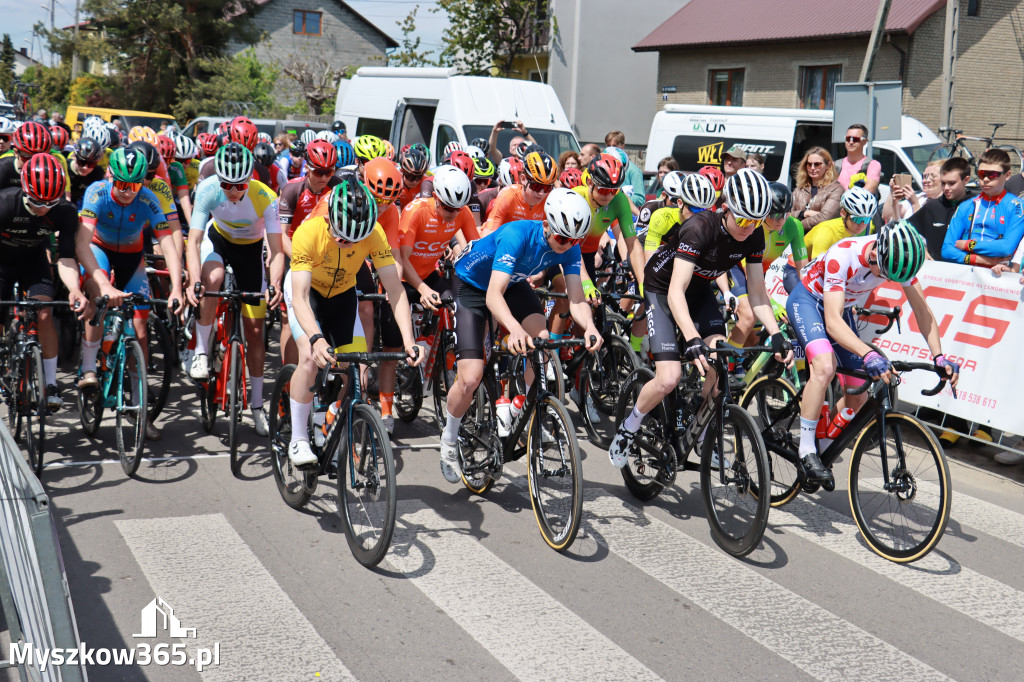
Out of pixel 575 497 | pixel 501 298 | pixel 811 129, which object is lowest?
pixel 575 497

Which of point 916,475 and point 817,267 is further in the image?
point 817,267

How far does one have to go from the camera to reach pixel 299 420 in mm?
5727

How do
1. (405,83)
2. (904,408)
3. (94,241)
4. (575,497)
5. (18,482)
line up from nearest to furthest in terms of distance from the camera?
(18,482), (575,497), (94,241), (904,408), (405,83)

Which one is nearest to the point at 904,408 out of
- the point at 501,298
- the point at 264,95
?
the point at 501,298

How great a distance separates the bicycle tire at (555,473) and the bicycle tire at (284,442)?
4.84 feet

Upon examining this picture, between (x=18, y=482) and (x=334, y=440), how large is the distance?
2453 millimetres

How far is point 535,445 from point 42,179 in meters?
3.64

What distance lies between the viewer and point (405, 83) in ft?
61.3

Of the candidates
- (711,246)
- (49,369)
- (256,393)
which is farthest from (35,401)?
(711,246)

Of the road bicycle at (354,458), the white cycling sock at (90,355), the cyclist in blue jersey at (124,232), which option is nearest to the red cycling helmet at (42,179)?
the cyclist in blue jersey at (124,232)

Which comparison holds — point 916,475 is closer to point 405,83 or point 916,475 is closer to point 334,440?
point 334,440

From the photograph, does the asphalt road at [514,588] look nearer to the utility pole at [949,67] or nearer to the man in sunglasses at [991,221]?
the man in sunglasses at [991,221]

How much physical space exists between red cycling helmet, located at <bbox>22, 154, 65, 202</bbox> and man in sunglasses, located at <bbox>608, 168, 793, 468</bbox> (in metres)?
3.97

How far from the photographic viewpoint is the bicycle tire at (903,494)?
526 cm
